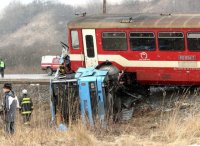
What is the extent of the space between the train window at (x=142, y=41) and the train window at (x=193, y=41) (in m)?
1.28

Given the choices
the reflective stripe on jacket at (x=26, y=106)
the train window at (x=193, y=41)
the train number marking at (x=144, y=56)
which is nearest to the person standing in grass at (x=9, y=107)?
the reflective stripe on jacket at (x=26, y=106)

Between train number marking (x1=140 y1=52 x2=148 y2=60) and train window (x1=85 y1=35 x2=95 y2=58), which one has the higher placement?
train window (x1=85 y1=35 x2=95 y2=58)

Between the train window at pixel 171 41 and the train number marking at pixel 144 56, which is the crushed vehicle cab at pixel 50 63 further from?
the train window at pixel 171 41

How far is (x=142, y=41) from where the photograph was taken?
17.8 metres

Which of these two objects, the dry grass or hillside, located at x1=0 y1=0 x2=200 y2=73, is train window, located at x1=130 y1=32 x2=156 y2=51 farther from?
hillside, located at x1=0 y1=0 x2=200 y2=73

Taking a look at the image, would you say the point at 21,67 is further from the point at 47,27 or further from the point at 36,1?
the point at 36,1

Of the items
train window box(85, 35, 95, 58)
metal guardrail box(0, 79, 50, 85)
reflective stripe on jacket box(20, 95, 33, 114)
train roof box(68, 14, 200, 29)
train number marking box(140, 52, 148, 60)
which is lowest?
metal guardrail box(0, 79, 50, 85)

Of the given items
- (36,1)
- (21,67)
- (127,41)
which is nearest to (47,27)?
(36,1)

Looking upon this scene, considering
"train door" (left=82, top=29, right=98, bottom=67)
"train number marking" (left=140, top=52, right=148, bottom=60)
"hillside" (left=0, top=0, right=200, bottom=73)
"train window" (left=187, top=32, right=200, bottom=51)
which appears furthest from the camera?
"hillside" (left=0, top=0, right=200, bottom=73)

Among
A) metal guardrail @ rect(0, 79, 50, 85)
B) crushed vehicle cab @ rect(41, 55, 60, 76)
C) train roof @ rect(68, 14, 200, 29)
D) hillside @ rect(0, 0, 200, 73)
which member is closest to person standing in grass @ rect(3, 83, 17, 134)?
train roof @ rect(68, 14, 200, 29)

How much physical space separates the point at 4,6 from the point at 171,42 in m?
89.8

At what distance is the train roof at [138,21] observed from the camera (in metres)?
17.3

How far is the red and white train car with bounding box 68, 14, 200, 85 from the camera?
56.4ft

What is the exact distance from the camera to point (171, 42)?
17344 mm
